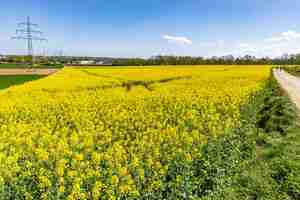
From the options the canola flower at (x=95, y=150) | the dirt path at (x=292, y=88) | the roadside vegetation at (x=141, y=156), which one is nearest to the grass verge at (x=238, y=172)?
the roadside vegetation at (x=141, y=156)

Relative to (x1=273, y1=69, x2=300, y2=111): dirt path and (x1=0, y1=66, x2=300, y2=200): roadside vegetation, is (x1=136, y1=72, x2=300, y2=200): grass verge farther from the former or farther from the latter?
(x1=273, y1=69, x2=300, y2=111): dirt path

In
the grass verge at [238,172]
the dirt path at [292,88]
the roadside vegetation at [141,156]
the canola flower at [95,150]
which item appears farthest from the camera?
the dirt path at [292,88]

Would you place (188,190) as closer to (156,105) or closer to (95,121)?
(95,121)

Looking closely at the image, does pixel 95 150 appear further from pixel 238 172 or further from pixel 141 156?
pixel 238 172

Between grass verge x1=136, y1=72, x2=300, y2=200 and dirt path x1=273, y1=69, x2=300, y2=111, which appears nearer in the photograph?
grass verge x1=136, y1=72, x2=300, y2=200

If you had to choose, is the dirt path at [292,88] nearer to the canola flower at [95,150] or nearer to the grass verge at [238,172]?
the grass verge at [238,172]

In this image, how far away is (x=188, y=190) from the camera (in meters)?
4.52

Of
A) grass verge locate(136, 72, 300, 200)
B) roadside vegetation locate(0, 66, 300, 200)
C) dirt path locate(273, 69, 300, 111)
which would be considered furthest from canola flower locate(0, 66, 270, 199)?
dirt path locate(273, 69, 300, 111)

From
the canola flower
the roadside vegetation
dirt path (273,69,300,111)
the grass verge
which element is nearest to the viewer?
the canola flower

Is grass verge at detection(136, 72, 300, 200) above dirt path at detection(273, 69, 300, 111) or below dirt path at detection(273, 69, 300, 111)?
below

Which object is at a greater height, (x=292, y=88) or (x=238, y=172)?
(x=292, y=88)

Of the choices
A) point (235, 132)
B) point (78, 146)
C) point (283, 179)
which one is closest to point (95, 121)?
point (78, 146)

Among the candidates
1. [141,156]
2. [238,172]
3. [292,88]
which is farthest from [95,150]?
[292,88]

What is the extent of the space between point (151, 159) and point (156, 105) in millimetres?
5634
